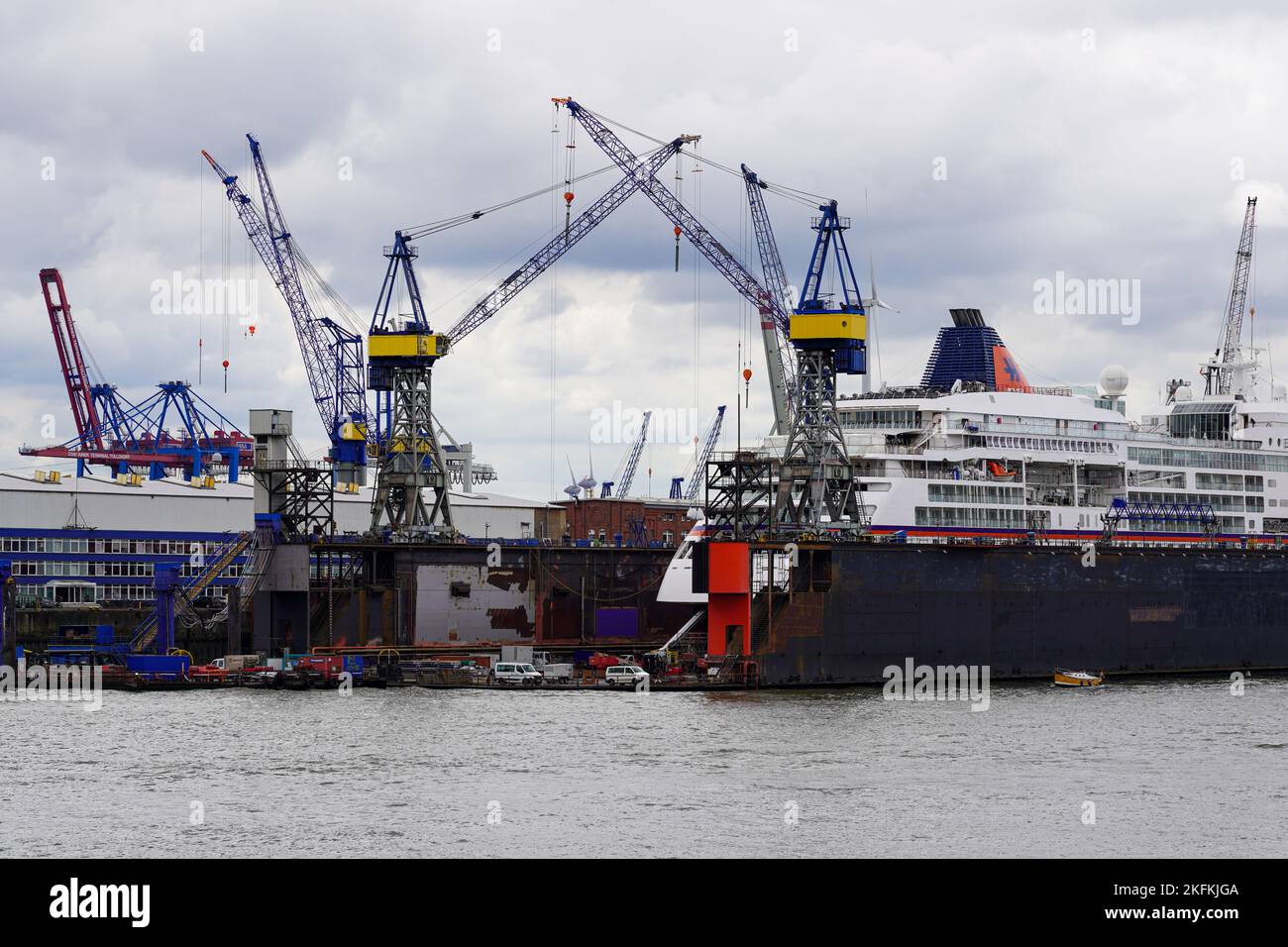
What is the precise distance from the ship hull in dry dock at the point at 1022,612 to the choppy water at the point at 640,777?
6.22 m

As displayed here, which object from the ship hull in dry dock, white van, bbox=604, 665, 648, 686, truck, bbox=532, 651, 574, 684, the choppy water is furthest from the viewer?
the ship hull in dry dock

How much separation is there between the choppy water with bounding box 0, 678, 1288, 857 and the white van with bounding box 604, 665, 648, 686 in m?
4.65

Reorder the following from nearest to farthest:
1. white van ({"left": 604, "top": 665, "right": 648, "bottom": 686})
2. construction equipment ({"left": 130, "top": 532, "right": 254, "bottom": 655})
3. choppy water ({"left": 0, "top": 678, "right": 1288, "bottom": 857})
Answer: choppy water ({"left": 0, "top": 678, "right": 1288, "bottom": 857})
white van ({"left": 604, "top": 665, "right": 648, "bottom": 686})
construction equipment ({"left": 130, "top": 532, "right": 254, "bottom": 655})

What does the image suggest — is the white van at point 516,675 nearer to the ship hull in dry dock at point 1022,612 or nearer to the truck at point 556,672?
the truck at point 556,672

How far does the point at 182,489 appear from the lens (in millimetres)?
121188

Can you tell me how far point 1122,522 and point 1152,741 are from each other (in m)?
41.7

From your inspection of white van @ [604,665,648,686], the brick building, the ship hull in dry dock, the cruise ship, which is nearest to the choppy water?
white van @ [604,665,648,686]

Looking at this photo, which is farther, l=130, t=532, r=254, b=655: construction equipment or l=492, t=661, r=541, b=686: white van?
l=130, t=532, r=254, b=655: construction equipment

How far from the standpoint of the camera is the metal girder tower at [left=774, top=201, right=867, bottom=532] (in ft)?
318

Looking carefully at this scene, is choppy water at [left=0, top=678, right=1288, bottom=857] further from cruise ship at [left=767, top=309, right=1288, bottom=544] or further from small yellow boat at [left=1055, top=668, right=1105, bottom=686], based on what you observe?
cruise ship at [left=767, top=309, right=1288, bottom=544]

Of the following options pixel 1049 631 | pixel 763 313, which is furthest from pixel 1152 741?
pixel 763 313

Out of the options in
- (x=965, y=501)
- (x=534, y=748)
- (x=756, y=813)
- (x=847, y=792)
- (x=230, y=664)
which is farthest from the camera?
(x=965, y=501)

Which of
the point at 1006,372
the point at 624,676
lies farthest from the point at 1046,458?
the point at 624,676
